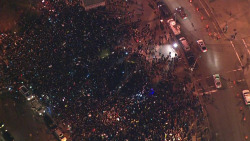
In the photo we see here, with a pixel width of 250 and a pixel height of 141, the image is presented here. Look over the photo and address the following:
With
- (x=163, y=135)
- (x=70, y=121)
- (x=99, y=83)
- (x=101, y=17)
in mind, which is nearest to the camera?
(x=163, y=135)

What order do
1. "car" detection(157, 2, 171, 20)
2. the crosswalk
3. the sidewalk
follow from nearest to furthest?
the crosswalk < the sidewalk < "car" detection(157, 2, 171, 20)

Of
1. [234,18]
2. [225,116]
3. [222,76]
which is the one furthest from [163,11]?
[225,116]

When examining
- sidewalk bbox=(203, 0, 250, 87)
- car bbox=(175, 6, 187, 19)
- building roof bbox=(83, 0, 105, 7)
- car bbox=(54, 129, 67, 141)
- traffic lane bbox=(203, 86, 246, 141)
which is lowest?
traffic lane bbox=(203, 86, 246, 141)

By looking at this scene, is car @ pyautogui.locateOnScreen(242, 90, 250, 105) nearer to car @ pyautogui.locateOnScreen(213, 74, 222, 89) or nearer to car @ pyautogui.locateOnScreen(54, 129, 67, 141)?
car @ pyautogui.locateOnScreen(213, 74, 222, 89)

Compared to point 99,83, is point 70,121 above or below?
below

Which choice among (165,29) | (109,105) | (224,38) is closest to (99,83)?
(109,105)

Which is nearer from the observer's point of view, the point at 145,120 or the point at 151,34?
the point at 145,120

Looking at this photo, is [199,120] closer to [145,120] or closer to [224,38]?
[145,120]

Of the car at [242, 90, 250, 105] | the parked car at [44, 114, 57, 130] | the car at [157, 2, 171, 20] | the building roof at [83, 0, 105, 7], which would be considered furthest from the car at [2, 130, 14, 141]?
the car at [242, 90, 250, 105]
